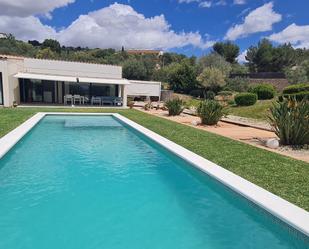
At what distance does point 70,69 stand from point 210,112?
64.5 feet

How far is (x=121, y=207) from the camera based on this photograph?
21.7 feet

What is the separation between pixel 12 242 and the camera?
16.3 feet

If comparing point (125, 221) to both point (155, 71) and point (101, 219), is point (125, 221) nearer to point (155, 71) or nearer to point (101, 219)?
point (101, 219)

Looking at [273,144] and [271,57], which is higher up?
[271,57]

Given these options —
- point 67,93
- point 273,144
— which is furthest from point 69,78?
point 273,144

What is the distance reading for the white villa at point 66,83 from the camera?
3081 centimetres

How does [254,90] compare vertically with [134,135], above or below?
above

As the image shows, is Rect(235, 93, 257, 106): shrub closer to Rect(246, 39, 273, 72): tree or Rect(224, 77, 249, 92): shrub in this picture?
Rect(224, 77, 249, 92): shrub

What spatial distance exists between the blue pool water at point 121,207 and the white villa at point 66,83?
69.5 feet

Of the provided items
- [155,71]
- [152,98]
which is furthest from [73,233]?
[155,71]

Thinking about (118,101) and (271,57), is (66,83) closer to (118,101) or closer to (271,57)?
(118,101)

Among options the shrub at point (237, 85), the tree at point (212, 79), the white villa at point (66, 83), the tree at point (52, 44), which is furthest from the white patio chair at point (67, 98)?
the tree at point (52, 44)

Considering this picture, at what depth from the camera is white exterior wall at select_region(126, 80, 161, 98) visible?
42822 mm

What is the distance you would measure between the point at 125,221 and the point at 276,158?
20.3 feet
